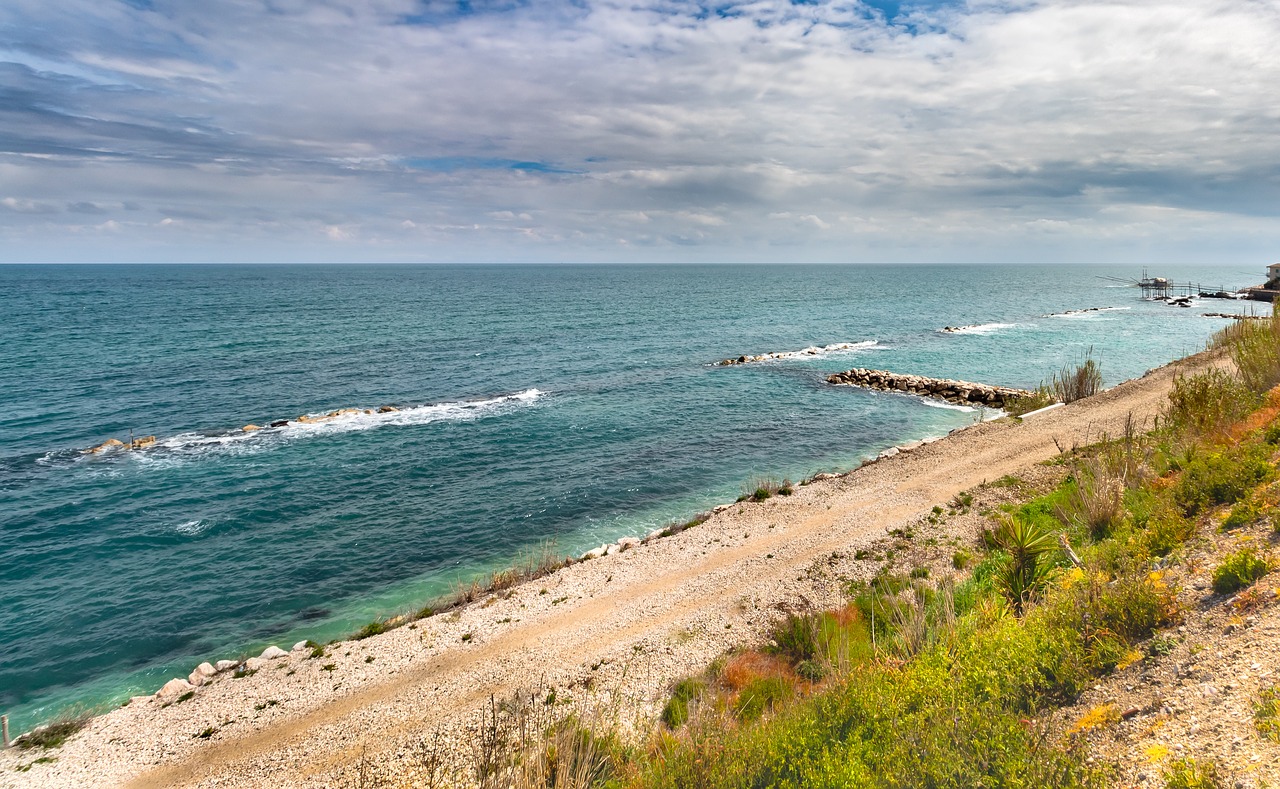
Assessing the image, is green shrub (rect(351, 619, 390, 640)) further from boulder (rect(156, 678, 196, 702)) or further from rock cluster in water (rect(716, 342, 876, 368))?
rock cluster in water (rect(716, 342, 876, 368))

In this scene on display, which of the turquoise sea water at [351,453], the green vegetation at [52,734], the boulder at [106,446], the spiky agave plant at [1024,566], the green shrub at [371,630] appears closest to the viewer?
the spiky agave plant at [1024,566]

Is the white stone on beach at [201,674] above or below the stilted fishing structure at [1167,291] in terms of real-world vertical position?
below

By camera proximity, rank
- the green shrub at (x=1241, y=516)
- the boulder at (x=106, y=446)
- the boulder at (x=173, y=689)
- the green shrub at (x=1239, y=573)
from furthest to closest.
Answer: the boulder at (x=106, y=446) < the boulder at (x=173, y=689) < the green shrub at (x=1241, y=516) < the green shrub at (x=1239, y=573)

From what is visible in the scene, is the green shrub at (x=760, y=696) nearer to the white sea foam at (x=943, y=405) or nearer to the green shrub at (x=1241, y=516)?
the green shrub at (x=1241, y=516)

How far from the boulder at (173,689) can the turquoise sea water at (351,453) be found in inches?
61.5

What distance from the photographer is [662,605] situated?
57.0ft

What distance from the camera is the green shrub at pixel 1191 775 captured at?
5340 mm

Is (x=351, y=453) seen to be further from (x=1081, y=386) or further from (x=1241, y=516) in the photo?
(x=1081, y=386)

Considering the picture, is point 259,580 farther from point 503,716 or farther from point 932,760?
point 932,760

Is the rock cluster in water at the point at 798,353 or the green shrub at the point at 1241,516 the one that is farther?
the rock cluster in water at the point at 798,353

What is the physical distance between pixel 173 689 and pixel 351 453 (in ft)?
63.3

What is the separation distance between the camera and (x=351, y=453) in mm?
34000

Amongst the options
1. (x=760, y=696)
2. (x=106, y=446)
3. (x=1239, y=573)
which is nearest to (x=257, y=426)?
(x=106, y=446)

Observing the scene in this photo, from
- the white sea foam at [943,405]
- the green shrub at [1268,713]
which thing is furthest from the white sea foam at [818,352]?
the green shrub at [1268,713]
